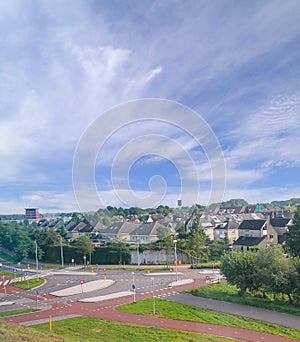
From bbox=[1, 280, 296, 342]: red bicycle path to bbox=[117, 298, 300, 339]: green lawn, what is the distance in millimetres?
558

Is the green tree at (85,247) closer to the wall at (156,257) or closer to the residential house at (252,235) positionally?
the wall at (156,257)

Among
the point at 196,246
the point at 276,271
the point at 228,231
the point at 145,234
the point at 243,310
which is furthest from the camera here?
the point at 228,231

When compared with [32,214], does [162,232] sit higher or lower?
lower

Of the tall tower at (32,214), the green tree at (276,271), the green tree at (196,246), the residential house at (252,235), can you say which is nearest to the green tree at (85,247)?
the green tree at (196,246)

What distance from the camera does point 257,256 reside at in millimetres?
20438

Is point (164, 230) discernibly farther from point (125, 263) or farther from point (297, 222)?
point (297, 222)

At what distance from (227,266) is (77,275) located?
68.8 ft

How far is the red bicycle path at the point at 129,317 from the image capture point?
44.9ft

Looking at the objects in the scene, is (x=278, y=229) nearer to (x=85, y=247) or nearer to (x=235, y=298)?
(x=85, y=247)

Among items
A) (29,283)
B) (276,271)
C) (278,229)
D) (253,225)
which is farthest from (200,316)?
(278,229)

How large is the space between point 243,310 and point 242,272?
330cm

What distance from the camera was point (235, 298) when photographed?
20.4 metres

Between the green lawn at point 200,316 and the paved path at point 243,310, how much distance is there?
73 centimetres

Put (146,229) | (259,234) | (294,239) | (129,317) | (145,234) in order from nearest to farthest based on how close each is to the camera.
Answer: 1. (129,317)
2. (294,239)
3. (259,234)
4. (145,234)
5. (146,229)
